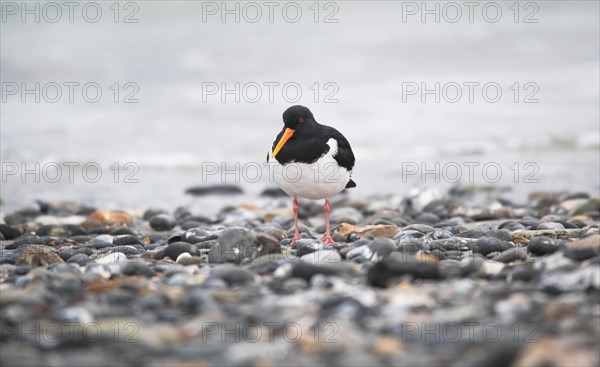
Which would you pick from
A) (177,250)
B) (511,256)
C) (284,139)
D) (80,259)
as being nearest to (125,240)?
(80,259)

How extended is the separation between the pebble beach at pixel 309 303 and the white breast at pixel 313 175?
2.09 feet

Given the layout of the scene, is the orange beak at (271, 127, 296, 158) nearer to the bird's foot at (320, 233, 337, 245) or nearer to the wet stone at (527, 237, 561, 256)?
the bird's foot at (320, 233, 337, 245)

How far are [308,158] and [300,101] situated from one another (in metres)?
14.0

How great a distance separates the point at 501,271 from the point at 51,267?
3084mm

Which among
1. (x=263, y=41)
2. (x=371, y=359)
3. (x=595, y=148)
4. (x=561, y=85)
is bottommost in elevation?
(x=371, y=359)

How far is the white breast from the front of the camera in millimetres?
6555

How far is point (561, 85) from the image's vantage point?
858 inches

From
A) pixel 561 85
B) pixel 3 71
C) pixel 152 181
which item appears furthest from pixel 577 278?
pixel 3 71

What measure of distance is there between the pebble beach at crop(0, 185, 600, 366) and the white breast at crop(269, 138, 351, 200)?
636 millimetres

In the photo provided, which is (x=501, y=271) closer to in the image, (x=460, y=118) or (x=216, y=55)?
(x=460, y=118)

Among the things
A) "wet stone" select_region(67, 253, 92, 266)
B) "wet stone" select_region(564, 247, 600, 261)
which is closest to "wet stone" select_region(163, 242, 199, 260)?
"wet stone" select_region(67, 253, 92, 266)

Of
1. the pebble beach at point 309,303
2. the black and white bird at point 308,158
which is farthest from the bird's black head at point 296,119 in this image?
the pebble beach at point 309,303

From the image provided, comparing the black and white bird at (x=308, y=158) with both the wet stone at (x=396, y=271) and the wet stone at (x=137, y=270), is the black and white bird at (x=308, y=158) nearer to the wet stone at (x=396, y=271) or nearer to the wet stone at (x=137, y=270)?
the wet stone at (x=137, y=270)

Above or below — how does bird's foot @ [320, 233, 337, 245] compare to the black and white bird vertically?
below
